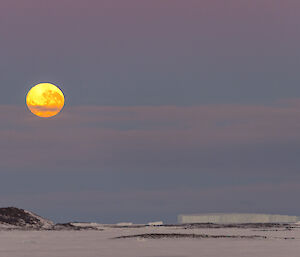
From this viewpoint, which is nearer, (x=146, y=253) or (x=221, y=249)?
(x=146, y=253)

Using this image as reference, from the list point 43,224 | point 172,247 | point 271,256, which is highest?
point 43,224

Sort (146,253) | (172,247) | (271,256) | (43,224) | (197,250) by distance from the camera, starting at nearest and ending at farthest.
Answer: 1. (271,256)
2. (146,253)
3. (197,250)
4. (172,247)
5. (43,224)

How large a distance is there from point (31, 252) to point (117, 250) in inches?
219

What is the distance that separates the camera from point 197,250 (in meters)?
44.7

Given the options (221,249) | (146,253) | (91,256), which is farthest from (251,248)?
(91,256)

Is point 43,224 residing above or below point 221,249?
above

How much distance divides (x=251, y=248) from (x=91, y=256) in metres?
12.4

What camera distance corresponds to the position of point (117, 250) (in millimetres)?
44750

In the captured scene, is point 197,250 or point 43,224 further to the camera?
point 43,224

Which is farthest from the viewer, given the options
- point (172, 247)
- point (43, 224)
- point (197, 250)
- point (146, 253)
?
point (43, 224)

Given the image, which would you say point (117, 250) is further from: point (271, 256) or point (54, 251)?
point (271, 256)

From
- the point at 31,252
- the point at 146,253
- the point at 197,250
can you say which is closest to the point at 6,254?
the point at 31,252

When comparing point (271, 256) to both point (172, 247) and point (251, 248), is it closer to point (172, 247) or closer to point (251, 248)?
point (251, 248)

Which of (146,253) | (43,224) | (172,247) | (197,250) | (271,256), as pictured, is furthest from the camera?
(43,224)
